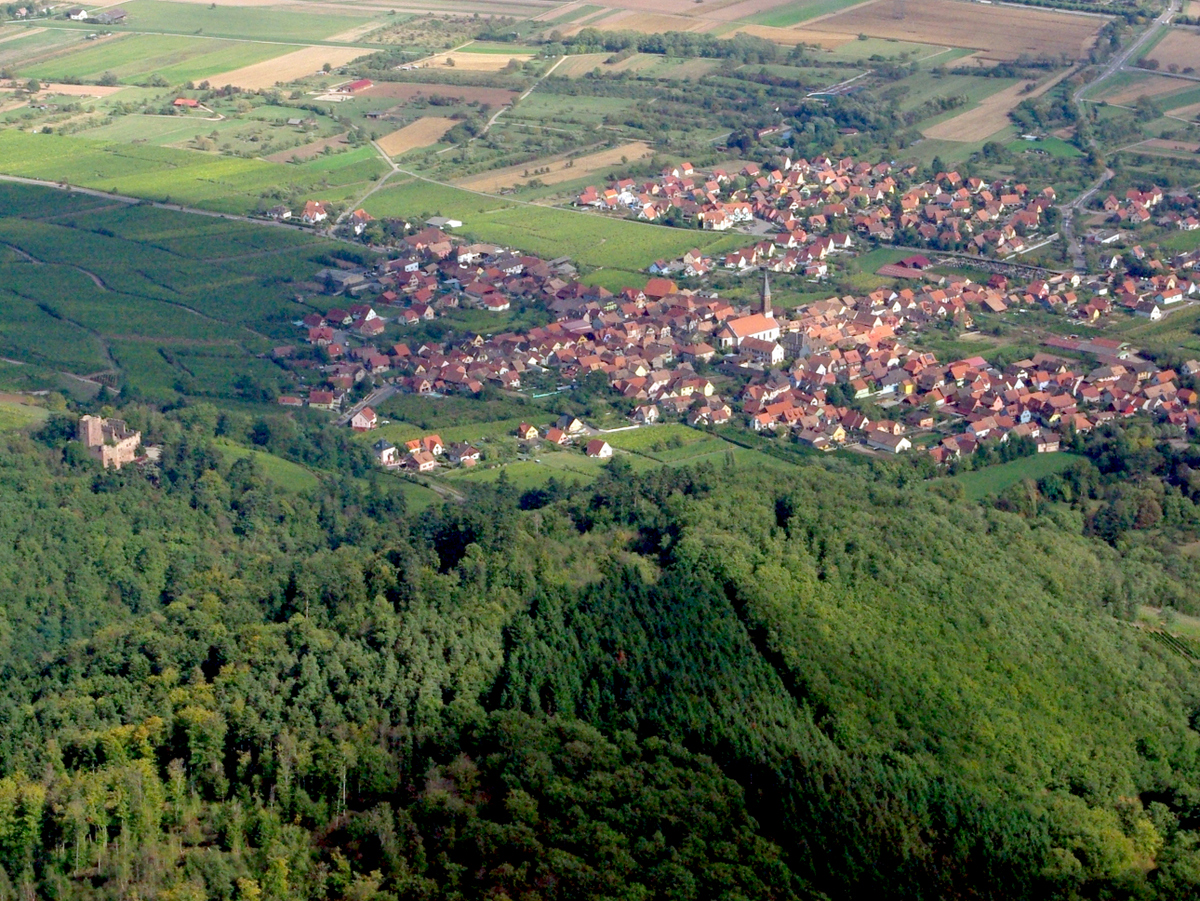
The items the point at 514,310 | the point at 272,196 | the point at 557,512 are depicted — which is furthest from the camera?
the point at 272,196

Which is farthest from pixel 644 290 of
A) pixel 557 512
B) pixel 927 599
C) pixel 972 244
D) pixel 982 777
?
pixel 982 777

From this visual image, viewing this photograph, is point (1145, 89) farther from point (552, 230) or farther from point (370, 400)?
point (370, 400)

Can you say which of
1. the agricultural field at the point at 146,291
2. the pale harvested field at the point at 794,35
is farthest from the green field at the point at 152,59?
the pale harvested field at the point at 794,35

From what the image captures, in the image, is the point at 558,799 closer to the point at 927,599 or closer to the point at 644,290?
the point at 927,599

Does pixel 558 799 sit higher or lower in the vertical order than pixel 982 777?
higher

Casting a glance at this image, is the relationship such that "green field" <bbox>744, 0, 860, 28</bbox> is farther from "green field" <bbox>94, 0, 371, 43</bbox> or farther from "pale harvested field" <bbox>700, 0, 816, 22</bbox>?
"green field" <bbox>94, 0, 371, 43</bbox>

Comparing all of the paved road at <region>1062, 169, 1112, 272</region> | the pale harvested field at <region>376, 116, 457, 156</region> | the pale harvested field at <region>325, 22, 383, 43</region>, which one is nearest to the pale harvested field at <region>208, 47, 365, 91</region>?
the pale harvested field at <region>325, 22, 383, 43</region>

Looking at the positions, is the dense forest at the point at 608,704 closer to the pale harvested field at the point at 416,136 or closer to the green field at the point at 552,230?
the green field at the point at 552,230
